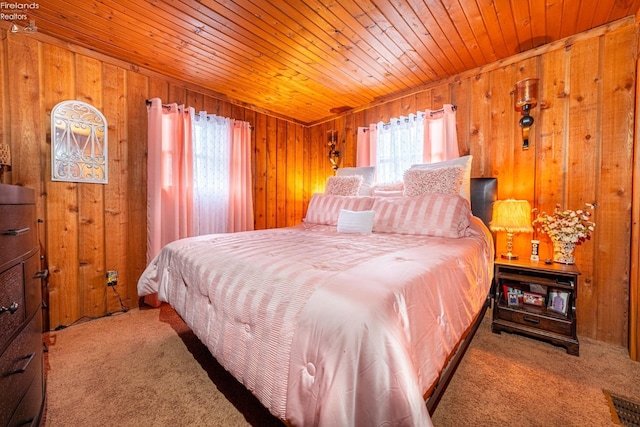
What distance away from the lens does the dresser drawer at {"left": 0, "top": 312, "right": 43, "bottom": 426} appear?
2.58ft

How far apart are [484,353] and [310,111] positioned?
11.1 ft

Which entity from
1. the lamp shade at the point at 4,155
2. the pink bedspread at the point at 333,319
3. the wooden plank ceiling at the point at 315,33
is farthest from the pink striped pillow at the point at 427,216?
the lamp shade at the point at 4,155

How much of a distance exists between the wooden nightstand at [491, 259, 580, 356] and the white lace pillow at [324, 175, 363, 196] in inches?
60.3

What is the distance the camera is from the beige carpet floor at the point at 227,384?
4.07 ft

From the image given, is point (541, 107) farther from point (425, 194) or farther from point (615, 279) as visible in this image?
point (615, 279)

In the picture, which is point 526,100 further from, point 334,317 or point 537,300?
point 334,317

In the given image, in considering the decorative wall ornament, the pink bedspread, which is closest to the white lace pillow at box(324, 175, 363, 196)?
the pink bedspread

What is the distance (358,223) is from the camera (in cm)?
220

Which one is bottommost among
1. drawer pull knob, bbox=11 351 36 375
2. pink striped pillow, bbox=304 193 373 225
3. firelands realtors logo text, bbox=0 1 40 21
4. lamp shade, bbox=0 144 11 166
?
drawer pull knob, bbox=11 351 36 375

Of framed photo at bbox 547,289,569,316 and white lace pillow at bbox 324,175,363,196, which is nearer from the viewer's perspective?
framed photo at bbox 547,289,569,316

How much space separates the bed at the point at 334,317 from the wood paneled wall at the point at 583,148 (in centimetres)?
110

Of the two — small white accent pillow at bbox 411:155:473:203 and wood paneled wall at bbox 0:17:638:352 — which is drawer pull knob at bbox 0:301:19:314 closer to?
wood paneled wall at bbox 0:17:638:352

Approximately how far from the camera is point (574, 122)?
207 cm

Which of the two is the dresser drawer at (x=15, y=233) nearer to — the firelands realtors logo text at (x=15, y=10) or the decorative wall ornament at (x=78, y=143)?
the decorative wall ornament at (x=78, y=143)
